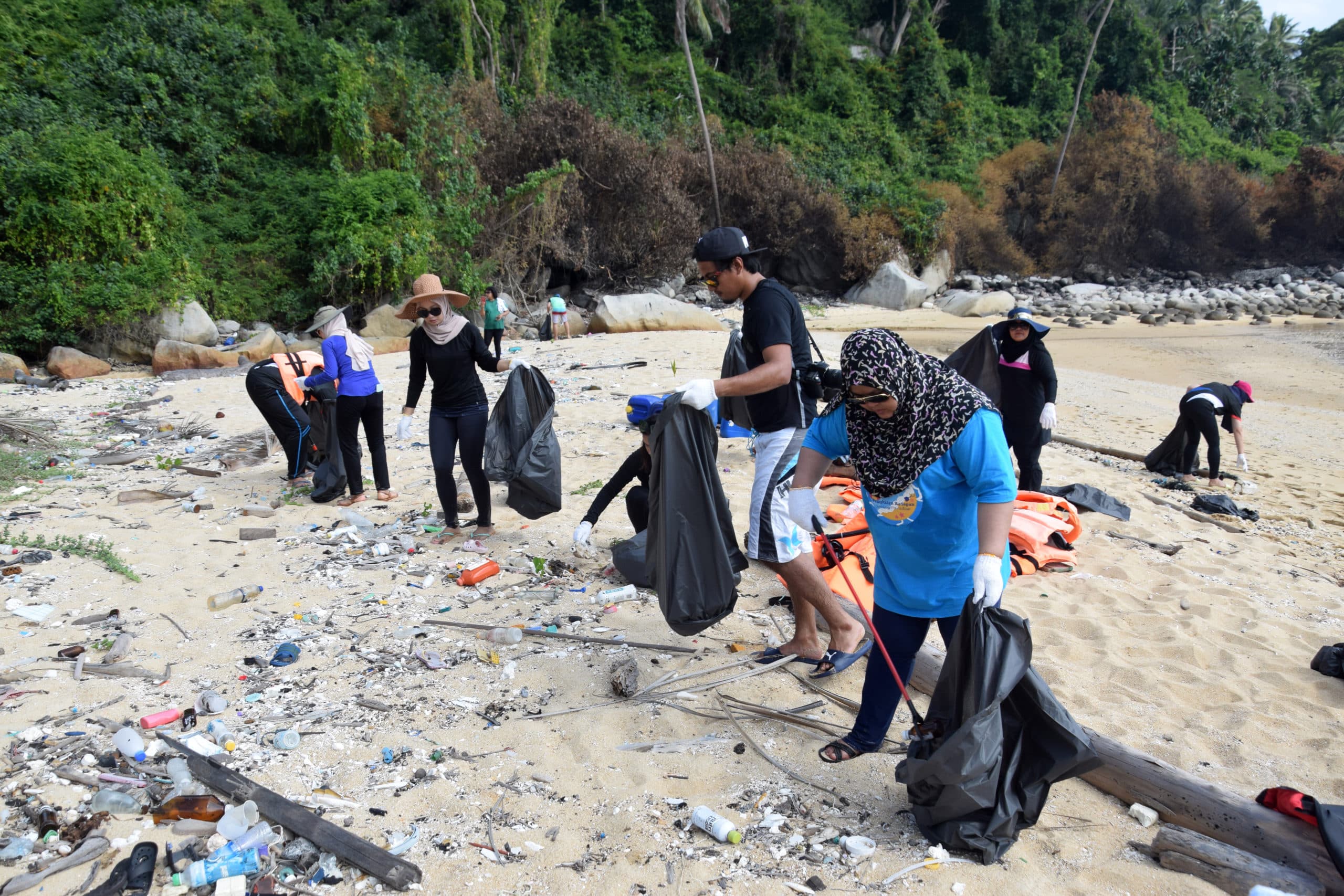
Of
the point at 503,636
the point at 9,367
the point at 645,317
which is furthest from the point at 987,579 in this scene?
the point at 9,367

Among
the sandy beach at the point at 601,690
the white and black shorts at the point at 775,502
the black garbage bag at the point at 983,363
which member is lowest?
the sandy beach at the point at 601,690

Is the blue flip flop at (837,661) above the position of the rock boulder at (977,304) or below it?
below

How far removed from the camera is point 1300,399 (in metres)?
12.3

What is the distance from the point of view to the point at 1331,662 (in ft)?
11.8

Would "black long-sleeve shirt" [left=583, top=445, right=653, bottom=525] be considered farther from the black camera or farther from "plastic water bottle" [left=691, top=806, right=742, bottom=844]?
"plastic water bottle" [left=691, top=806, right=742, bottom=844]

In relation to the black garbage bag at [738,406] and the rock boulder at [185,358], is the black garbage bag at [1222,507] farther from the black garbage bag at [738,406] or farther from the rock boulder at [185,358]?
the rock boulder at [185,358]

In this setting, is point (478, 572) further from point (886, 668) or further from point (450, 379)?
point (886, 668)

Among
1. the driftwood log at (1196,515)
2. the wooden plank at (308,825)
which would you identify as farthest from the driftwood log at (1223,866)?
the driftwood log at (1196,515)

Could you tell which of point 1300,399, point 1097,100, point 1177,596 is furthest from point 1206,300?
point 1177,596

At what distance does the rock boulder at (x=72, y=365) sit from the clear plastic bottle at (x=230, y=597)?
10.2m

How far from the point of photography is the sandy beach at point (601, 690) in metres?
2.50

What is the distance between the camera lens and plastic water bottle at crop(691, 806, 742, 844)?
2543mm

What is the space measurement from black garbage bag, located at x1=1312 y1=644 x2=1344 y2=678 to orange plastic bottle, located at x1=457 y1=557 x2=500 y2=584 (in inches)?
163

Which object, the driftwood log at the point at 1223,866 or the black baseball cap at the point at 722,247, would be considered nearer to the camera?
the driftwood log at the point at 1223,866
